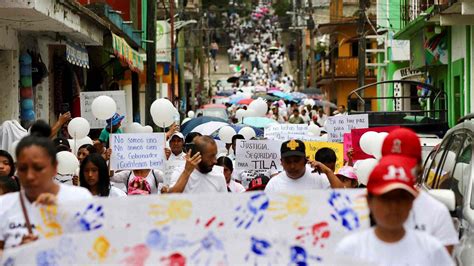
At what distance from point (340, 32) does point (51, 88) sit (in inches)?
1597

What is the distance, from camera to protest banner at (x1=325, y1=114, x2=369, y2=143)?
16.9 meters

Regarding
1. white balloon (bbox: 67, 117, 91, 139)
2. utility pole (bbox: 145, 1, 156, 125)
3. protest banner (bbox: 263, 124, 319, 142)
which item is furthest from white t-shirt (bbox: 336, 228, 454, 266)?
utility pole (bbox: 145, 1, 156, 125)

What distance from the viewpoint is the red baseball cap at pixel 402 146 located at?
5.61 m

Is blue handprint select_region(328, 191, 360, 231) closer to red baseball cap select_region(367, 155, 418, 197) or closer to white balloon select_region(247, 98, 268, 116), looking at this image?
red baseball cap select_region(367, 155, 418, 197)

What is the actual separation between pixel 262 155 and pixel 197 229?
8.27 metres

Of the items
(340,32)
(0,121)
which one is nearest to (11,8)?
(0,121)

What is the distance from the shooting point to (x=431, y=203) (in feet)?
19.6

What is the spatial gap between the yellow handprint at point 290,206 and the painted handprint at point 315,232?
109 millimetres

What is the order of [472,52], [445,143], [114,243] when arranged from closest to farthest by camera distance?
[114,243], [445,143], [472,52]

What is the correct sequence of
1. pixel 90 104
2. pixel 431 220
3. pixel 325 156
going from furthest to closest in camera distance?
1. pixel 90 104
2. pixel 325 156
3. pixel 431 220

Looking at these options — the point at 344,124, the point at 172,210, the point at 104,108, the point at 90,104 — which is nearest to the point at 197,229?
the point at 172,210

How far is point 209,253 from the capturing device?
19.3ft

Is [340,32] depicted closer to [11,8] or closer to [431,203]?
[11,8]

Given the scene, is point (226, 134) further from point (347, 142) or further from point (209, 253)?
point (209, 253)
